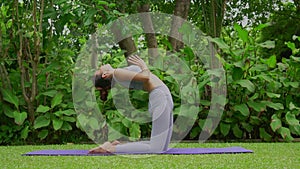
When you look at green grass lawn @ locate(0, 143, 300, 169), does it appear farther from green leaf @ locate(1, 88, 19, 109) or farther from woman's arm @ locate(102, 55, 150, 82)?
green leaf @ locate(1, 88, 19, 109)

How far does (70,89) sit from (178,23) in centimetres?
225

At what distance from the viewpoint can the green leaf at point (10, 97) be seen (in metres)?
5.18

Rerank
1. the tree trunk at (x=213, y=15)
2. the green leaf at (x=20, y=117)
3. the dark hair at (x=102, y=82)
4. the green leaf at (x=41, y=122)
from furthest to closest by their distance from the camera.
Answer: the tree trunk at (x=213, y=15) < the green leaf at (x=41, y=122) < the green leaf at (x=20, y=117) < the dark hair at (x=102, y=82)

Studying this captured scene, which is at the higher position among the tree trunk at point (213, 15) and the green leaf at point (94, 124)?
the tree trunk at point (213, 15)

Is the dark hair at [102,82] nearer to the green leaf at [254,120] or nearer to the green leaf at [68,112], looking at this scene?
the green leaf at [68,112]

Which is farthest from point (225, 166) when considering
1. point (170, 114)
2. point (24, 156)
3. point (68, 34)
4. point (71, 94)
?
point (68, 34)

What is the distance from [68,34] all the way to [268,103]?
2.49 metres

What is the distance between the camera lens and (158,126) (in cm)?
389

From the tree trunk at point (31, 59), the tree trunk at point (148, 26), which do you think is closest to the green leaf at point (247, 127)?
the tree trunk at point (148, 26)

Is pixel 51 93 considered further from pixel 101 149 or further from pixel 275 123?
pixel 275 123

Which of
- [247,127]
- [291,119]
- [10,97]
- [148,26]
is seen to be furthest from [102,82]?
[148,26]

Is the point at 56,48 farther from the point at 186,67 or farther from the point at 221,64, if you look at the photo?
the point at 221,64

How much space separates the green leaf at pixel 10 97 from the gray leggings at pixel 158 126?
177cm

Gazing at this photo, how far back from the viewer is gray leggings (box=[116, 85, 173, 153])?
3.82 metres
